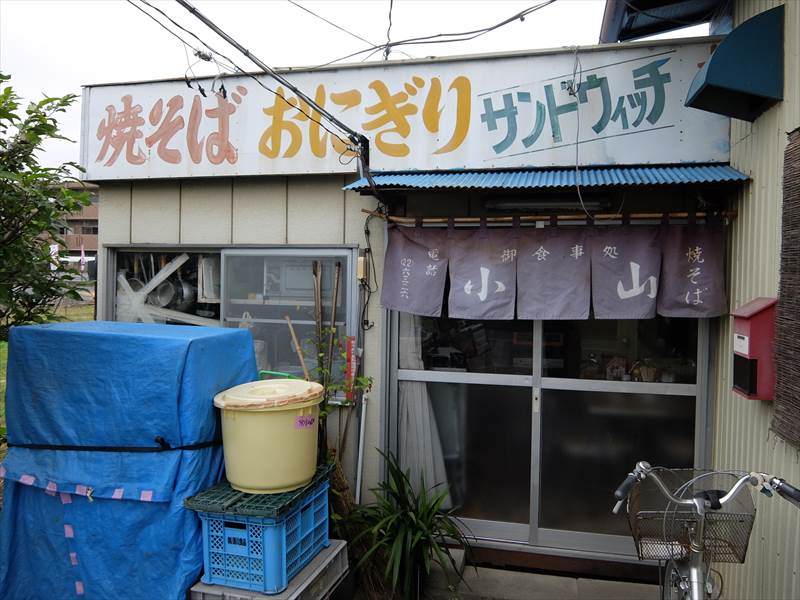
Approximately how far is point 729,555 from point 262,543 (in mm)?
2841

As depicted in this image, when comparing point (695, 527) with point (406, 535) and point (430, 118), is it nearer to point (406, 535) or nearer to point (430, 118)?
point (406, 535)

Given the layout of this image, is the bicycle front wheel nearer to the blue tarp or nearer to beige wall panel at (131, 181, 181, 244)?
the blue tarp

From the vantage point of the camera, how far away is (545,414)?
512 centimetres

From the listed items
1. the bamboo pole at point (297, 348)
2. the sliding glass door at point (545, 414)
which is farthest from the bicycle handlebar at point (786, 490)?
the bamboo pole at point (297, 348)

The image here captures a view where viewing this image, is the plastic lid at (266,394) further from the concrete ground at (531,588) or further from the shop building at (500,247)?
the concrete ground at (531,588)

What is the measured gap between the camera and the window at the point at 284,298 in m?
5.58

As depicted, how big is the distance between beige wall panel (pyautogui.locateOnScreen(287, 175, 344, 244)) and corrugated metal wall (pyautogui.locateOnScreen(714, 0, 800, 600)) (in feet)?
11.8

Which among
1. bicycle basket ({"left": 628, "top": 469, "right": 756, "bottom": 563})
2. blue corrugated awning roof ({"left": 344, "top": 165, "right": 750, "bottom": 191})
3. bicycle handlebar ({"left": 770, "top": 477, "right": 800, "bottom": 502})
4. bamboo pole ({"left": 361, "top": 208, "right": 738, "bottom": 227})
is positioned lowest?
bicycle basket ({"left": 628, "top": 469, "right": 756, "bottom": 563})

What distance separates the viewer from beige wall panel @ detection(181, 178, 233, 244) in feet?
19.2

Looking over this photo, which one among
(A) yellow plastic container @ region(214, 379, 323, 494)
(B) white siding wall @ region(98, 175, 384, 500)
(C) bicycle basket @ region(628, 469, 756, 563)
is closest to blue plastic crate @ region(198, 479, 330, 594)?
(A) yellow plastic container @ region(214, 379, 323, 494)

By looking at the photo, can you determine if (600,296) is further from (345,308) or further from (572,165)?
(345,308)

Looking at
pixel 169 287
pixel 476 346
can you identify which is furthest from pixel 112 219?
pixel 476 346

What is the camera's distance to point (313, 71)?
215 inches

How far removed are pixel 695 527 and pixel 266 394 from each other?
9.15ft
